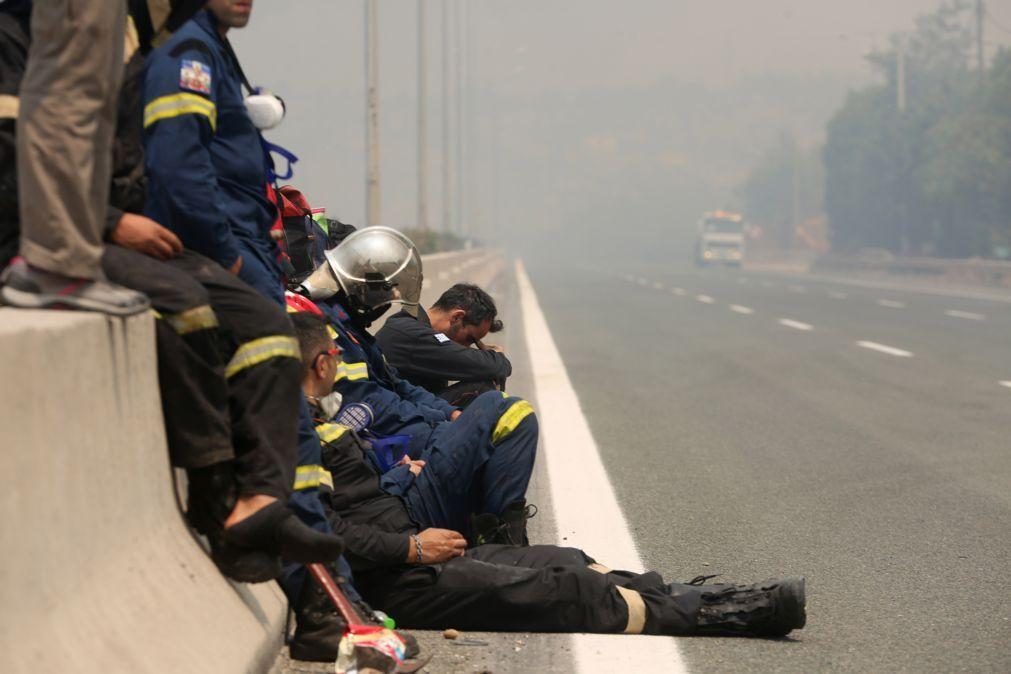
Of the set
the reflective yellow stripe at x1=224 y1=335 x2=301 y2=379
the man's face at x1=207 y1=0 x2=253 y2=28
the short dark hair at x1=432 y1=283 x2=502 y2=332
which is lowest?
the short dark hair at x1=432 y1=283 x2=502 y2=332

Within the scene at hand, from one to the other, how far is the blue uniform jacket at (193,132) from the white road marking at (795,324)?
19.8 metres

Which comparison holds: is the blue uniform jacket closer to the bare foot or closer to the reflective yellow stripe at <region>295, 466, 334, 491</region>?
the reflective yellow stripe at <region>295, 466, 334, 491</region>

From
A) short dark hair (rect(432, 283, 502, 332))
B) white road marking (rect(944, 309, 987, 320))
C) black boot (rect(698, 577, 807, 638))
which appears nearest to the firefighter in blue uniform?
black boot (rect(698, 577, 807, 638))

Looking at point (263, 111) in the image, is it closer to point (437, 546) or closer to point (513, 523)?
point (437, 546)

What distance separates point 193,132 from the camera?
4.43m

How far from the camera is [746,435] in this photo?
36.5 feet

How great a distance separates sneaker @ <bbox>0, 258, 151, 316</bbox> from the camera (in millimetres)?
3699

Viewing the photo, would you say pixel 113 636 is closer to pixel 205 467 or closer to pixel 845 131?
pixel 205 467

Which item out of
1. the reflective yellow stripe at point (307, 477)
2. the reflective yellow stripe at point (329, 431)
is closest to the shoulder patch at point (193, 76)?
the reflective yellow stripe at point (307, 477)

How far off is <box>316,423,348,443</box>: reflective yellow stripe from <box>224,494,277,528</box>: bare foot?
1.29 m

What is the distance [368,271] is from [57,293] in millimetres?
3046

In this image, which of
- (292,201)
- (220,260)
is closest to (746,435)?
(292,201)

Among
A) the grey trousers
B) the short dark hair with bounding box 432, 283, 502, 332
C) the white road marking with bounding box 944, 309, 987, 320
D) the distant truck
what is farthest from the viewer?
the distant truck

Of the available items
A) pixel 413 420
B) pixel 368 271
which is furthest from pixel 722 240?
pixel 413 420
